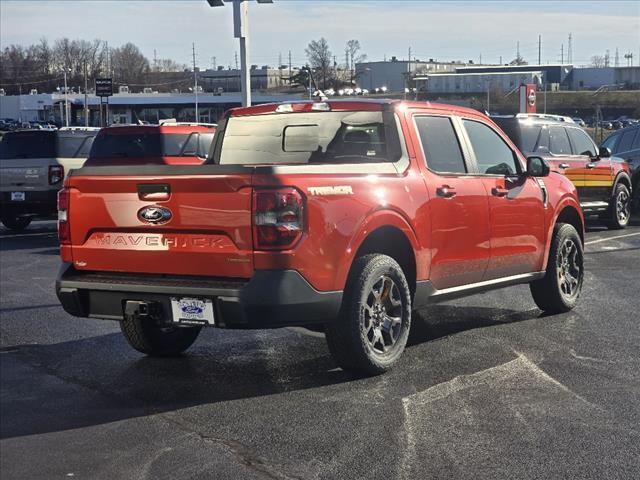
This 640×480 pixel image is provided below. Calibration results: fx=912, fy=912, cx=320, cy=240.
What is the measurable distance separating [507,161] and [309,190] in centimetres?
301

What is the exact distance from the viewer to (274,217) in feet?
18.4

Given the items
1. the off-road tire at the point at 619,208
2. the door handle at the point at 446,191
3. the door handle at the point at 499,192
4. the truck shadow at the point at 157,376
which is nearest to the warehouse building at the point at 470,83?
the off-road tire at the point at 619,208

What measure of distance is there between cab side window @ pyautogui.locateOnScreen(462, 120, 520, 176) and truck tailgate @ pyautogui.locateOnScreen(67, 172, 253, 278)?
9.18ft

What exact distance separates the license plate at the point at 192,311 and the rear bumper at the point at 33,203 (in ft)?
39.2

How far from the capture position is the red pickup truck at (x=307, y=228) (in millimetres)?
5652

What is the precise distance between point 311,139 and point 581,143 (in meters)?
9.83

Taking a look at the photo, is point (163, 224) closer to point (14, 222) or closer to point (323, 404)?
point (323, 404)

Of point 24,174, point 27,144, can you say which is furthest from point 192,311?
point 27,144

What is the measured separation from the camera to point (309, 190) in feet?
18.8

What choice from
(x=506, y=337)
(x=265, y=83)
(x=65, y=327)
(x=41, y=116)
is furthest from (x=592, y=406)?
(x=265, y=83)

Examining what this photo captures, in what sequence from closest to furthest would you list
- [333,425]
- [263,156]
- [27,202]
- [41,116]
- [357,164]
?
[333,425], [357,164], [263,156], [27,202], [41,116]

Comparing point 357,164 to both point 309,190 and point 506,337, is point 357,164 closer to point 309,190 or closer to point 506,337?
point 309,190

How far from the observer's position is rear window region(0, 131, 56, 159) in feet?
58.1

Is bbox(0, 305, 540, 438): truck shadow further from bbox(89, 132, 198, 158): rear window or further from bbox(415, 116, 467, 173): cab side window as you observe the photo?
bbox(89, 132, 198, 158): rear window
